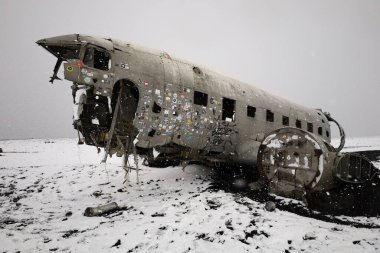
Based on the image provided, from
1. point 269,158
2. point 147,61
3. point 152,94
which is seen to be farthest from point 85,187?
point 269,158

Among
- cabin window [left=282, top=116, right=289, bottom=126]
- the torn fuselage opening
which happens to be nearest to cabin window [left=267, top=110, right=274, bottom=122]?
cabin window [left=282, top=116, right=289, bottom=126]

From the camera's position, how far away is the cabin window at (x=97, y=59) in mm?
8047

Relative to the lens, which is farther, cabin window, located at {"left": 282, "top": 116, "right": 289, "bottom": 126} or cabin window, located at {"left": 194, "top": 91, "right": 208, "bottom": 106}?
cabin window, located at {"left": 282, "top": 116, "right": 289, "bottom": 126}

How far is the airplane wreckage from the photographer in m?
8.22

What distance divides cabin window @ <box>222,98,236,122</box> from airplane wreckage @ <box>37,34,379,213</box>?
46cm

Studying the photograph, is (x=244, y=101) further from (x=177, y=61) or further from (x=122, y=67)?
(x=122, y=67)

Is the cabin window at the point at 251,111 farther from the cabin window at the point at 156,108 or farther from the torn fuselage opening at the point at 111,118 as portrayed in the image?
the torn fuselage opening at the point at 111,118

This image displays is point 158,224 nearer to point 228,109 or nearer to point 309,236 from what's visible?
point 309,236

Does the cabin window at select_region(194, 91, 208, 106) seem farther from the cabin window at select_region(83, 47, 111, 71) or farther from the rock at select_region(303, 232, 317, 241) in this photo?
the rock at select_region(303, 232, 317, 241)

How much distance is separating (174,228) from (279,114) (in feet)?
34.0

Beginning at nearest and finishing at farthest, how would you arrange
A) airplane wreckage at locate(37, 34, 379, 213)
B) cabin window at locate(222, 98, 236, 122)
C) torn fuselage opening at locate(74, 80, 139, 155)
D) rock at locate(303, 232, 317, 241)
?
1. rock at locate(303, 232, 317, 241)
2. airplane wreckage at locate(37, 34, 379, 213)
3. torn fuselage opening at locate(74, 80, 139, 155)
4. cabin window at locate(222, 98, 236, 122)

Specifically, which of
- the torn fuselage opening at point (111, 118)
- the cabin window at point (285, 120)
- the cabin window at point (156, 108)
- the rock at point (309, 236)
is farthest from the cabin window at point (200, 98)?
the cabin window at point (285, 120)

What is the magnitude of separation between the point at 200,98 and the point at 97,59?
14.1ft

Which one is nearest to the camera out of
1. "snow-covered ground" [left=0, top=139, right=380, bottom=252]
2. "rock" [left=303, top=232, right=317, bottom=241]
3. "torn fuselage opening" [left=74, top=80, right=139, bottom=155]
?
"snow-covered ground" [left=0, top=139, right=380, bottom=252]
